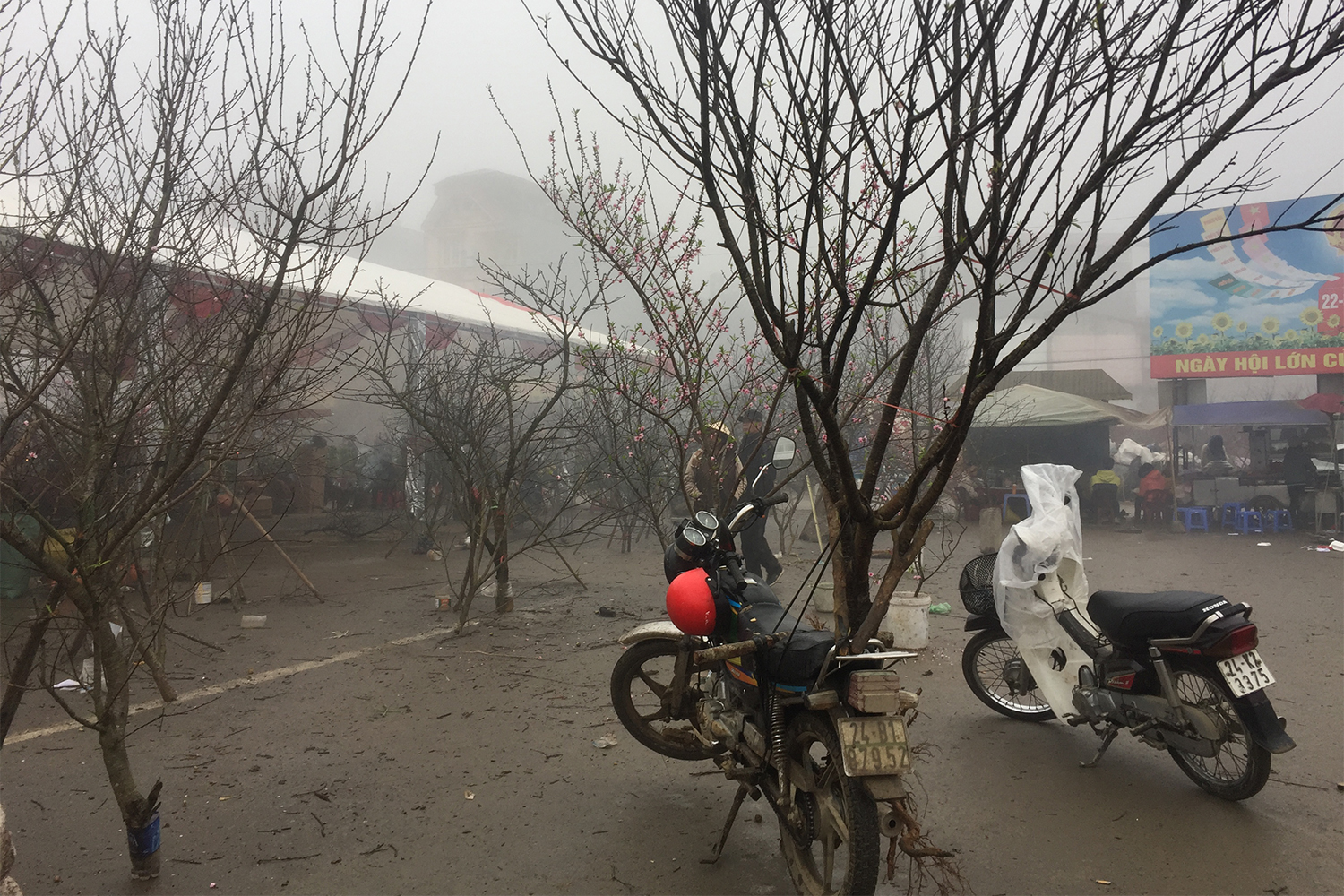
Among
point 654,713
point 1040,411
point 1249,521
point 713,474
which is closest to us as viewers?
point 654,713

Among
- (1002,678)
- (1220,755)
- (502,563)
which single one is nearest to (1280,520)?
(1002,678)

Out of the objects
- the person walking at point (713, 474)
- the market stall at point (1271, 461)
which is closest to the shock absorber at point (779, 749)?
the person walking at point (713, 474)

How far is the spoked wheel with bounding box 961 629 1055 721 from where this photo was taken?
4.49m

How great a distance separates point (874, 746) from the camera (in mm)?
2590

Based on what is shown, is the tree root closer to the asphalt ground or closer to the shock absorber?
the asphalt ground

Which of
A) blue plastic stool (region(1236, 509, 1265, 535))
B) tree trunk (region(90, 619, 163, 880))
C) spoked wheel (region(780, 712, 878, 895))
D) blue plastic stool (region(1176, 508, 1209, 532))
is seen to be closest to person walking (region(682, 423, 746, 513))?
spoked wheel (region(780, 712, 878, 895))

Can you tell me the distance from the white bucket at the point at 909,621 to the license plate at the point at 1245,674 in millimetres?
2632

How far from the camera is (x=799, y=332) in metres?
2.20

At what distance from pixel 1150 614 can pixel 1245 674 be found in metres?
0.41

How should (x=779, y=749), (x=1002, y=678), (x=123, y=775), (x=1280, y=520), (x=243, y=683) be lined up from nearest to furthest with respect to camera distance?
(x=123, y=775), (x=779, y=749), (x=1002, y=678), (x=243, y=683), (x=1280, y=520)

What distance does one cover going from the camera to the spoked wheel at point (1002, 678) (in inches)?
177

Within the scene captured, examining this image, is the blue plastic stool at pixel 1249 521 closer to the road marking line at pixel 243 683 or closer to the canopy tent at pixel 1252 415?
the canopy tent at pixel 1252 415

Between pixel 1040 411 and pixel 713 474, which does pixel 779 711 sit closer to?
pixel 713 474

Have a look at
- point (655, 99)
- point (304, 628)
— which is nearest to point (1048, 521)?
point (655, 99)
